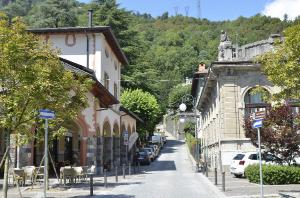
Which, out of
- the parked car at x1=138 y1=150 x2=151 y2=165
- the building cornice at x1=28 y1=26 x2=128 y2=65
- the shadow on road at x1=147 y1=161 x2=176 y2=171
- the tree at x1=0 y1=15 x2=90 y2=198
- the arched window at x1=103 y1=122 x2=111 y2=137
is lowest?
the shadow on road at x1=147 y1=161 x2=176 y2=171

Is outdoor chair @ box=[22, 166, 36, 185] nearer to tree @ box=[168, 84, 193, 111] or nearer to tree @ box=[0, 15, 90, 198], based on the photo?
tree @ box=[0, 15, 90, 198]

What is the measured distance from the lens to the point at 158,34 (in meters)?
118

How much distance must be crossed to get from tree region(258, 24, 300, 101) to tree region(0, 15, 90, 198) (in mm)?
7820

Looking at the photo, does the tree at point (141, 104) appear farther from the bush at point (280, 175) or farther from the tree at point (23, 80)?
the tree at point (23, 80)

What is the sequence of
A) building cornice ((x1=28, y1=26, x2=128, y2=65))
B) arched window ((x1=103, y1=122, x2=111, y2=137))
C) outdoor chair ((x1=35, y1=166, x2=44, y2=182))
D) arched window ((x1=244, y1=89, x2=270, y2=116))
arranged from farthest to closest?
1. arched window ((x1=103, y1=122, x2=111, y2=137))
2. building cornice ((x1=28, y1=26, x2=128, y2=65))
3. arched window ((x1=244, y1=89, x2=270, y2=116))
4. outdoor chair ((x1=35, y1=166, x2=44, y2=182))

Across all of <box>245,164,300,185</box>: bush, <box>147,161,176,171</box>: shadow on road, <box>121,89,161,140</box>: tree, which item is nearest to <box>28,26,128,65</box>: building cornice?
<box>147,161,176,171</box>: shadow on road

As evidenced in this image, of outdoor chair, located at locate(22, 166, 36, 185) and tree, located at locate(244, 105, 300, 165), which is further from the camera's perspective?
tree, located at locate(244, 105, 300, 165)

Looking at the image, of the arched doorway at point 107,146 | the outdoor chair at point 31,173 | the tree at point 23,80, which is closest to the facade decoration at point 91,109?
the arched doorway at point 107,146

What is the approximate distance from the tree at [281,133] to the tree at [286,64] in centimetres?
556

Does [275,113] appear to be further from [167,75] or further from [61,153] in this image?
[167,75]

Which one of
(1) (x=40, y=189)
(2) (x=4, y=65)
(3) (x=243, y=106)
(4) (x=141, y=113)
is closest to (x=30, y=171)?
(1) (x=40, y=189)

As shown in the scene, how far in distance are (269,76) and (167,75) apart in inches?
3728

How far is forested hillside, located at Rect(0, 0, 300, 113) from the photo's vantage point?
56188mm

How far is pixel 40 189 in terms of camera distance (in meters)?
19.4
